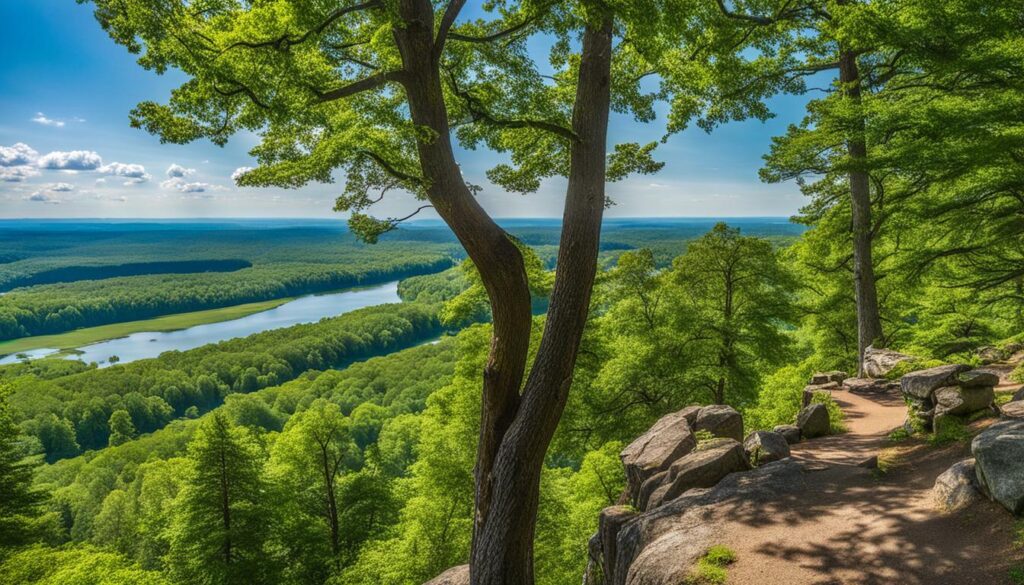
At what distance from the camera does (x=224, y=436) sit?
14375 millimetres

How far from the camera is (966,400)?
6.14 meters

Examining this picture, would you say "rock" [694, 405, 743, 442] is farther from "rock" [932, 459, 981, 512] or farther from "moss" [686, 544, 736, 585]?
"moss" [686, 544, 736, 585]

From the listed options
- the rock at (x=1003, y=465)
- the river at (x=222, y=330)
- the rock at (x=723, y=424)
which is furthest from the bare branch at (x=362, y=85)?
the river at (x=222, y=330)

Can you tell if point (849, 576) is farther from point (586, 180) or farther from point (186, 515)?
point (186, 515)

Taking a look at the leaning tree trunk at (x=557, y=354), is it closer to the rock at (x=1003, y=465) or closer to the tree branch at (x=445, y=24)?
the tree branch at (x=445, y=24)

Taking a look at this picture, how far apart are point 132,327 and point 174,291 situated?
77.5ft

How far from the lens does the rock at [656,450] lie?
276 inches

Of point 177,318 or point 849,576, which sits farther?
point 177,318

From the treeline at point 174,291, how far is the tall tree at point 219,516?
394 ft

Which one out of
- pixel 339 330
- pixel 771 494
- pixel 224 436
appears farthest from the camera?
pixel 339 330

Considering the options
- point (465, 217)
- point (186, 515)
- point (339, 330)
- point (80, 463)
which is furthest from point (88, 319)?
point (465, 217)

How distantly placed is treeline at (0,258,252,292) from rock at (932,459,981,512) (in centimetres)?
19539

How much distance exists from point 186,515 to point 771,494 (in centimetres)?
1590

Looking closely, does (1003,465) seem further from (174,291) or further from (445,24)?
(174,291)
